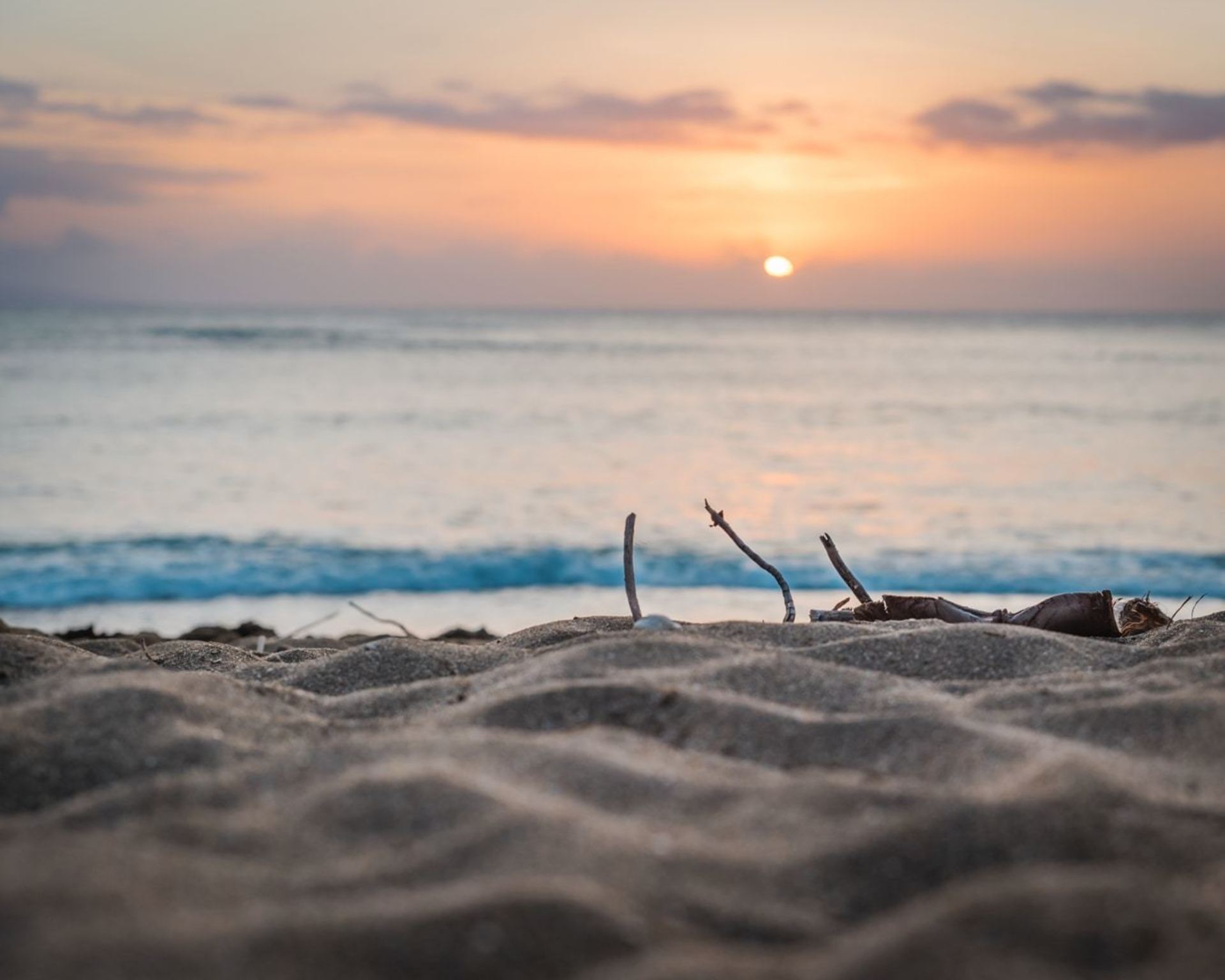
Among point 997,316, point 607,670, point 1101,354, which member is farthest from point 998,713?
point 997,316

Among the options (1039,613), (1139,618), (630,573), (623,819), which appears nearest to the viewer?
(623,819)

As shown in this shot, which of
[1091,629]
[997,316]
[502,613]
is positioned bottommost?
[502,613]

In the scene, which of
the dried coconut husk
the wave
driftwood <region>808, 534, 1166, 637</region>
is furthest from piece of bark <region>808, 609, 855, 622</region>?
the wave

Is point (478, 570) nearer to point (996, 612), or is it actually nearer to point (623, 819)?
point (996, 612)

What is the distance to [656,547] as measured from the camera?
28.3 ft

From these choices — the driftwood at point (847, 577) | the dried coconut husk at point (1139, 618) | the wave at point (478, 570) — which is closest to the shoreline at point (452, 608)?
the wave at point (478, 570)

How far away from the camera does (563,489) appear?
11188mm

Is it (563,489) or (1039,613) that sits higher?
(1039,613)

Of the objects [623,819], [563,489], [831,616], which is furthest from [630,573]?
[563,489]

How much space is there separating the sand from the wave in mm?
5463

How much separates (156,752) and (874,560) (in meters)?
7.16

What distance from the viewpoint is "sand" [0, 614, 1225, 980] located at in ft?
3.87

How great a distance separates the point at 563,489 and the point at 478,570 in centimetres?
332

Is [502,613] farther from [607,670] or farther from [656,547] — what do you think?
[607,670]
